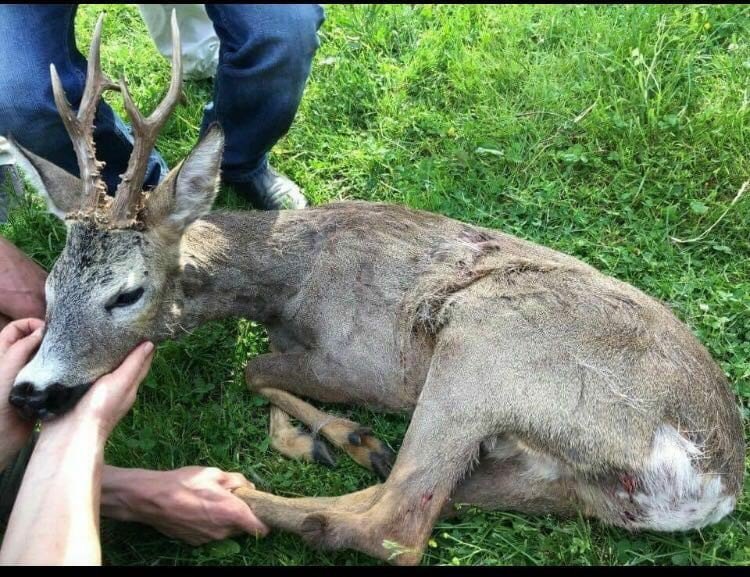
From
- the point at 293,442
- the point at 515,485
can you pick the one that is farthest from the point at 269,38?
the point at 515,485


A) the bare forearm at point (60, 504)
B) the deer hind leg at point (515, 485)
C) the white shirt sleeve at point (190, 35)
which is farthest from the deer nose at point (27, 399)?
the white shirt sleeve at point (190, 35)

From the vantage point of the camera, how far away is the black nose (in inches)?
135

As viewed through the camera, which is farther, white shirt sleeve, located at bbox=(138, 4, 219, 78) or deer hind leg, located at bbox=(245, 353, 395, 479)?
white shirt sleeve, located at bbox=(138, 4, 219, 78)

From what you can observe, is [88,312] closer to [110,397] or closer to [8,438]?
[110,397]

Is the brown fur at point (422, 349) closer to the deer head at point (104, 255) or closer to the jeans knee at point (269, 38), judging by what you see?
the deer head at point (104, 255)

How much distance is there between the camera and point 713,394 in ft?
11.7

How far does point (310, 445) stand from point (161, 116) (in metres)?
1.74

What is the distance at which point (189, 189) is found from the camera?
381cm

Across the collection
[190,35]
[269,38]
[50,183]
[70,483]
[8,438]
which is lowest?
[8,438]

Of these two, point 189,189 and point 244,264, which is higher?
point 189,189

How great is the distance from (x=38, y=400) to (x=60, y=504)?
1.98 feet

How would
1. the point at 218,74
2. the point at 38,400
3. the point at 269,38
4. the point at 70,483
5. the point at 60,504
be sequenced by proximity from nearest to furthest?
the point at 60,504 < the point at 70,483 < the point at 38,400 < the point at 269,38 < the point at 218,74

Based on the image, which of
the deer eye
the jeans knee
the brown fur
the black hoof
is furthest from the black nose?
the jeans knee

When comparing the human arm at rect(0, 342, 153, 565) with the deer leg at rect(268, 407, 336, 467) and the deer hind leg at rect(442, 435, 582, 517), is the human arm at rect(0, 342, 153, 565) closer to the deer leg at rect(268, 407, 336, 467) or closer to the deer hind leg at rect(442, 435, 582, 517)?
the deer leg at rect(268, 407, 336, 467)
